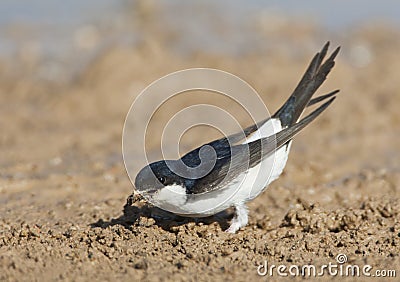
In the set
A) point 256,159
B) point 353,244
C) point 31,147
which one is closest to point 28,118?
point 31,147

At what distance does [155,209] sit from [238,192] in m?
0.69

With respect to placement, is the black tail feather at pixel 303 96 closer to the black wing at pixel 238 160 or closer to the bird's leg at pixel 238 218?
the black wing at pixel 238 160

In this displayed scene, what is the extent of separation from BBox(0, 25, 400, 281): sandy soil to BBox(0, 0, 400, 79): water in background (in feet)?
2.62

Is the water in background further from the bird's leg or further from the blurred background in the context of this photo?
the bird's leg

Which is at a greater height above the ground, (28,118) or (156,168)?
(28,118)

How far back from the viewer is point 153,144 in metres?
7.95

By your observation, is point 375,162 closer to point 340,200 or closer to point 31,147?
point 340,200

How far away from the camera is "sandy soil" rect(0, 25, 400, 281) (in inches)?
150

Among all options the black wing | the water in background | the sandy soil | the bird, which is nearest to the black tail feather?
the bird

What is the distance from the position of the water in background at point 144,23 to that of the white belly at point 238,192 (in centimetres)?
700

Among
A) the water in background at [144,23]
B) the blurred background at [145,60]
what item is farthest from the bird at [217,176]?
the water in background at [144,23]

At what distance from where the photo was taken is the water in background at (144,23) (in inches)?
466

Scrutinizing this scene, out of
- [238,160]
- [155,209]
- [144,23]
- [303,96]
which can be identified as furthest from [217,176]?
[144,23]

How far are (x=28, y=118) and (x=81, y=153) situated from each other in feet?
6.35
